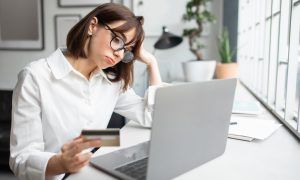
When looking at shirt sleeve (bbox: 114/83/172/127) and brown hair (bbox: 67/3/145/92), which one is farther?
shirt sleeve (bbox: 114/83/172/127)

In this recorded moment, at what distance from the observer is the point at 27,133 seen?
0.78 metres

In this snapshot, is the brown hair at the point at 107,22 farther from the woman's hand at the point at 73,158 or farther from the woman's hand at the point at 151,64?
the woman's hand at the point at 73,158

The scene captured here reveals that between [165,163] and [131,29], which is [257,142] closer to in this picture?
[165,163]

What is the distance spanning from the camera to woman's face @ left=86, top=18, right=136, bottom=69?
36.6 inches

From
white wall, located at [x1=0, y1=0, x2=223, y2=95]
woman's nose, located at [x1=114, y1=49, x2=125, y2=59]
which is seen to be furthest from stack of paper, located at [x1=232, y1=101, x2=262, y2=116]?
white wall, located at [x1=0, y1=0, x2=223, y2=95]

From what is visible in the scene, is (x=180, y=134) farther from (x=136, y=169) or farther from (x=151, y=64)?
(x=151, y=64)

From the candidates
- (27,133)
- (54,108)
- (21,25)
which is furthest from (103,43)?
(21,25)

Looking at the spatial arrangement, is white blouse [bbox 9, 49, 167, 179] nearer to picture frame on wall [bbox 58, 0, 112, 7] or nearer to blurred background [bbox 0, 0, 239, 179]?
blurred background [bbox 0, 0, 239, 179]

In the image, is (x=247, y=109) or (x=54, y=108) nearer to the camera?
(x=54, y=108)

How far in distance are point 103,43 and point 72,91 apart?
22cm

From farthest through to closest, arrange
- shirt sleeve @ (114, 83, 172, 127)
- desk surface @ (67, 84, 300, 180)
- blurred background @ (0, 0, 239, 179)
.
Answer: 1. blurred background @ (0, 0, 239, 179)
2. shirt sleeve @ (114, 83, 172, 127)
3. desk surface @ (67, 84, 300, 180)

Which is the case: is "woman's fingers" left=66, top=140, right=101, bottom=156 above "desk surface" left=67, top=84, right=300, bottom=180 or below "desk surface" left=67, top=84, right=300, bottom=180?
above

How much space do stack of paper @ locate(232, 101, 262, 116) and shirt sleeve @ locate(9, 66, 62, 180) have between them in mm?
898

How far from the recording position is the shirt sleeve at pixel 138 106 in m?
1.10
